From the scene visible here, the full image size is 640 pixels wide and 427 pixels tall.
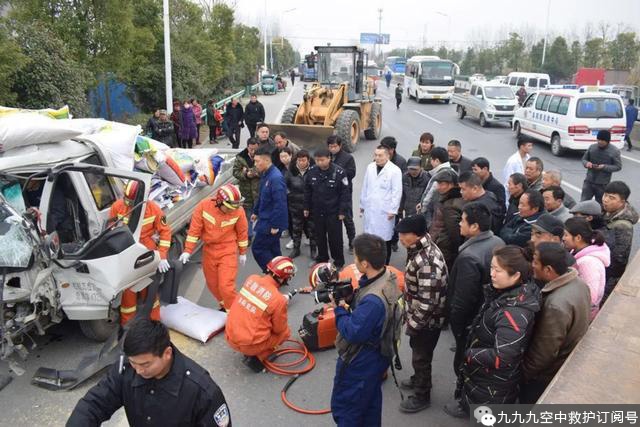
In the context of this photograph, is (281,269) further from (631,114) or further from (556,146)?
(631,114)

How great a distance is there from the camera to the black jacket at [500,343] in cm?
314

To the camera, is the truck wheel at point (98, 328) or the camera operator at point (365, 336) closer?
the camera operator at point (365, 336)

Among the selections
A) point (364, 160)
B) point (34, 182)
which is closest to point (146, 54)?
point (364, 160)

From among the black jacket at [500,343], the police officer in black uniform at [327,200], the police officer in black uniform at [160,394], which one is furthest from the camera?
the police officer in black uniform at [327,200]

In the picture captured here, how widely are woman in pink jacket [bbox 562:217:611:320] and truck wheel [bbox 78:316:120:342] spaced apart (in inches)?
169

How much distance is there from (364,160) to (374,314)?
11.4m

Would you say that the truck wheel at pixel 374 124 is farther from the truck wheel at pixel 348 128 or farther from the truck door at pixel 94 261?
the truck door at pixel 94 261

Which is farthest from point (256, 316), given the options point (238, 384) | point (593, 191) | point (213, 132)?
point (213, 132)

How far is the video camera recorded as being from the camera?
3363mm

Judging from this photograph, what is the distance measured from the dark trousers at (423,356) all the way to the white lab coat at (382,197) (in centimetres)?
251

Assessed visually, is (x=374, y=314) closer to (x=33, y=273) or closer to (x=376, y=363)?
(x=376, y=363)

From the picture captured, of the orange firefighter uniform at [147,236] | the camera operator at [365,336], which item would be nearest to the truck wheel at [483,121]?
the orange firefighter uniform at [147,236]

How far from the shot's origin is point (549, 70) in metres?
45.3

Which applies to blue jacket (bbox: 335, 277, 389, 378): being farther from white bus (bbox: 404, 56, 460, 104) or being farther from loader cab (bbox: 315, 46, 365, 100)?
white bus (bbox: 404, 56, 460, 104)
